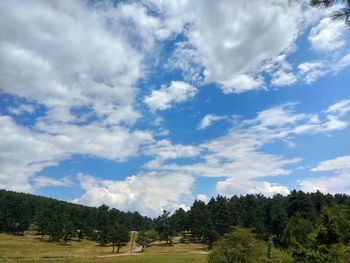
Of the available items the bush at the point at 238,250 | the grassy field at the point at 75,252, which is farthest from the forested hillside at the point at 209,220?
the bush at the point at 238,250

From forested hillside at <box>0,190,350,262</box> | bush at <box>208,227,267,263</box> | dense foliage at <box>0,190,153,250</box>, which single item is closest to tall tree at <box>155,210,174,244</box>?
forested hillside at <box>0,190,350,262</box>

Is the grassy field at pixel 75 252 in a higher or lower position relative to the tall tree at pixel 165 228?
lower

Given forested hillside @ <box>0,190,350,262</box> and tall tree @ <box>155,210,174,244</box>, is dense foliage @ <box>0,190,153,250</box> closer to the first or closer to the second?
forested hillside @ <box>0,190,350,262</box>

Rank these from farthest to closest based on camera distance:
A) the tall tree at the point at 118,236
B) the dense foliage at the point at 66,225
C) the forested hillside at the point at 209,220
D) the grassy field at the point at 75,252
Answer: the dense foliage at the point at 66,225 → the tall tree at the point at 118,236 → the forested hillside at the point at 209,220 → the grassy field at the point at 75,252

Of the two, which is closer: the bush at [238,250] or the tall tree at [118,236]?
the bush at [238,250]

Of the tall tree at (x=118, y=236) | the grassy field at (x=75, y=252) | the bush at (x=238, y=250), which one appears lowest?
the bush at (x=238, y=250)

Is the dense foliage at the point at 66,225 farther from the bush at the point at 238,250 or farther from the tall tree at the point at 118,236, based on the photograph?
the bush at the point at 238,250

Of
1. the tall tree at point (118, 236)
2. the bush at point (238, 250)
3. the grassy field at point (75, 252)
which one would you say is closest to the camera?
the bush at point (238, 250)

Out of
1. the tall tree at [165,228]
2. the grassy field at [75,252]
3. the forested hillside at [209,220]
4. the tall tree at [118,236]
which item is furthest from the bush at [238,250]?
the tall tree at [165,228]

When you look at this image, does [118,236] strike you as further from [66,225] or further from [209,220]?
[209,220]

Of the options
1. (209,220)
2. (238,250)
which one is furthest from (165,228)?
(238,250)

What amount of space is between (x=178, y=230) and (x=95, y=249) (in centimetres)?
3676

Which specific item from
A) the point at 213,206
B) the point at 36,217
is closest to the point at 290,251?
the point at 213,206

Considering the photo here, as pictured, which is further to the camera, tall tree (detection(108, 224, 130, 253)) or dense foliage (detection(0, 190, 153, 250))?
dense foliage (detection(0, 190, 153, 250))
